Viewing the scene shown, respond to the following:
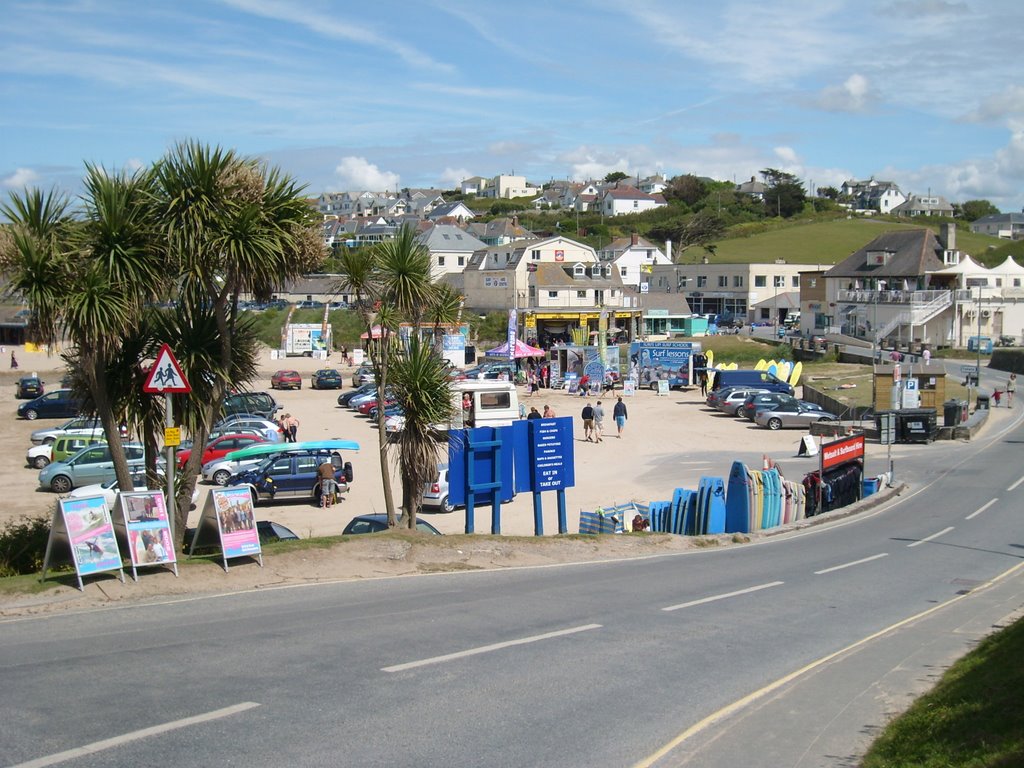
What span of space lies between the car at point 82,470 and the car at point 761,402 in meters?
27.2

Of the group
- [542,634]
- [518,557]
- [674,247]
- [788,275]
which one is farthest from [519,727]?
[674,247]

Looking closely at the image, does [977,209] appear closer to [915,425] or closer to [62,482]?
[915,425]

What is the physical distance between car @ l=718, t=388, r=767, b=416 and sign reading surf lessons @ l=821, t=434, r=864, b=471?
64.1ft

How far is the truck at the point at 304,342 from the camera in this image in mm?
77812

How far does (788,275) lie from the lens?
10725 cm

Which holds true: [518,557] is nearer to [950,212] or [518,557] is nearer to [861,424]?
[861,424]

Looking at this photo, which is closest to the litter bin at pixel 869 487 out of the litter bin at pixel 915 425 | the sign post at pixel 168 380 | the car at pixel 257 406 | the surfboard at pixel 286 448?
the litter bin at pixel 915 425

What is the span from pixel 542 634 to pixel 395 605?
2.01 meters

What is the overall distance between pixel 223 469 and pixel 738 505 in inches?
596

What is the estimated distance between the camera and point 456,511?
2653 cm

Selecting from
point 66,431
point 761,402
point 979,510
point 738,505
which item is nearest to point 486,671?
point 738,505

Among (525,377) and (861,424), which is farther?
(525,377)

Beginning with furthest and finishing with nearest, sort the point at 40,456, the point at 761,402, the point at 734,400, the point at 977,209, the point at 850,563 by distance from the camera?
the point at 977,209 < the point at 734,400 < the point at 761,402 < the point at 40,456 < the point at 850,563

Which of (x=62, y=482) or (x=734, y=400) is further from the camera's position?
(x=734, y=400)
